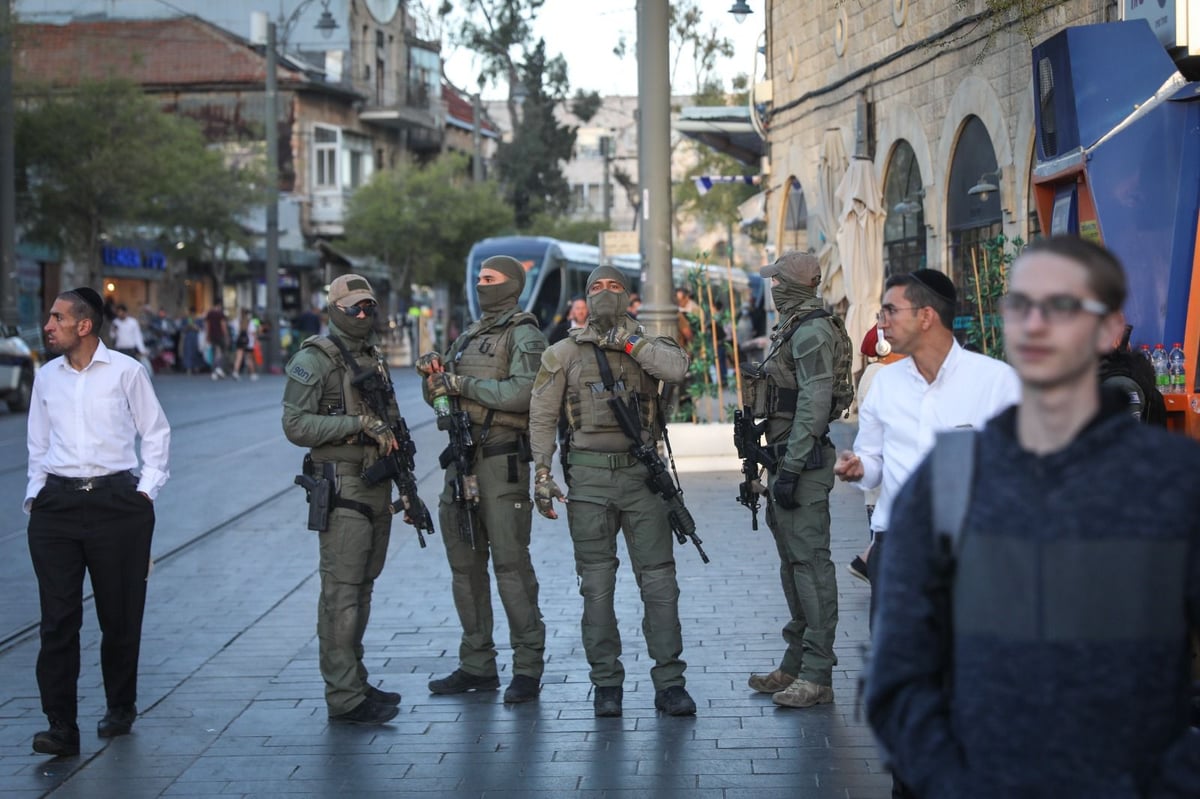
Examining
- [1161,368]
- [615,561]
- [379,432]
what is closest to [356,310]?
[379,432]

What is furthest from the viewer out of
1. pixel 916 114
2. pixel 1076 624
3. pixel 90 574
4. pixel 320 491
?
pixel 916 114

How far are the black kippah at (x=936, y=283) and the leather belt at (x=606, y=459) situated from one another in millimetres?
2120

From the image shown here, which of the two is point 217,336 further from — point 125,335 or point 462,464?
point 462,464

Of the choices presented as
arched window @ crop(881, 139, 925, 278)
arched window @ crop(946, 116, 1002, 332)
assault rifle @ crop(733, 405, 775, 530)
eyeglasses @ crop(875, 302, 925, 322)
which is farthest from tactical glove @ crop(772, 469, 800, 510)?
arched window @ crop(881, 139, 925, 278)

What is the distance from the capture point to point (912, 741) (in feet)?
8.73

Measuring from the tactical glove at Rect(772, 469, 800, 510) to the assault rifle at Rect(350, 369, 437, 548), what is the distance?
1404 mm

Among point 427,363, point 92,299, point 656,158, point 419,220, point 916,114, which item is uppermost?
point 419,220

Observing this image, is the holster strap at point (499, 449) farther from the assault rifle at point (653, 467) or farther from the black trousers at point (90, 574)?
the black trousers at point (90, 574)

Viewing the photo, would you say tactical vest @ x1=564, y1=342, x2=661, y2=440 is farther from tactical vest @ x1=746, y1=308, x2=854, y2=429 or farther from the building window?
the building window

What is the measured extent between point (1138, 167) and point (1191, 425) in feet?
4.53

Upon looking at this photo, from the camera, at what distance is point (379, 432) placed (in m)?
6.72

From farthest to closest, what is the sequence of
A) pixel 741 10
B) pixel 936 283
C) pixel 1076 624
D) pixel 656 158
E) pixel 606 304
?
pixel 741 10 < pixel 656 158 < pixel 606 304 < pixel 936 283 < pixel 1076 624

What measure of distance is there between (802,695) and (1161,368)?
2738 millimetres

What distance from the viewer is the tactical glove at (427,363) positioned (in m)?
6.94
